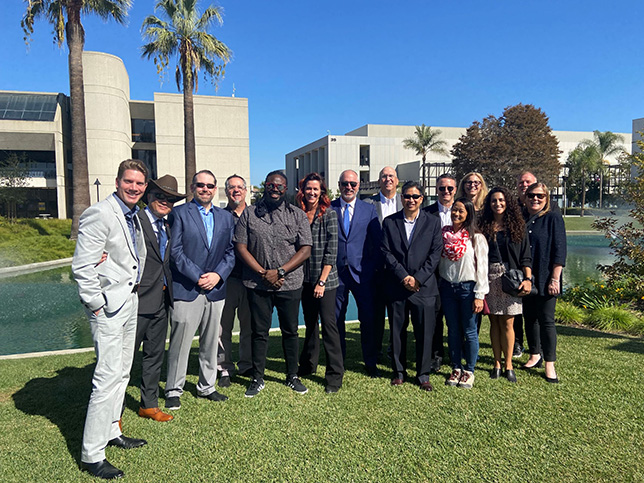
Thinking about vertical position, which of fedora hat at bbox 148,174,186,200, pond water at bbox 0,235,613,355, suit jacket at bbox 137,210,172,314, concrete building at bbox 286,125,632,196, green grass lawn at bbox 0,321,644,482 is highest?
concrete building at bbox 286,125,632,196

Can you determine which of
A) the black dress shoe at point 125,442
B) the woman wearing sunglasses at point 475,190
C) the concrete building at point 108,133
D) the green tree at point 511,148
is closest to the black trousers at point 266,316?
the black dress shoe at point 125,442

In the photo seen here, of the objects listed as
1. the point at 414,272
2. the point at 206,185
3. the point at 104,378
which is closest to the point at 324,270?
the point at 414,272

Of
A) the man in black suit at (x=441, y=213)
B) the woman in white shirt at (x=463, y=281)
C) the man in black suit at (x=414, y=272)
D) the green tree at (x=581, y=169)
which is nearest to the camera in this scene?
the woman in white shirt at (x=463, y=281)

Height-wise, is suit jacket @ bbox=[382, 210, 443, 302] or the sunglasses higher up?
the sunglasses

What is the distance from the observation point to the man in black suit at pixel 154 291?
3539mm

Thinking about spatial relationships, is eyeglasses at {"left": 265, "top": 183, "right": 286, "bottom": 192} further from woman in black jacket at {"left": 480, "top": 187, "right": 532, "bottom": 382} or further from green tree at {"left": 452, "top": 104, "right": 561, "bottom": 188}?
green tree at {"left": 452, "top": 104, "right": 561, "bottom": 188}

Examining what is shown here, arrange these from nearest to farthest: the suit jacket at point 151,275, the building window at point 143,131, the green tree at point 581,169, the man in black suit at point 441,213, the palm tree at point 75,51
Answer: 1. the suit jacket at point 151,275
2. the man in black suit at point 441,213
3. the palm tree at point 75,51
4. the building window at point 143,131
5. the green tree at point 581,169

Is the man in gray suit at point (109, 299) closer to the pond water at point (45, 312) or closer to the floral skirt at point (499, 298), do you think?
the floral skirt at point (499, 298)

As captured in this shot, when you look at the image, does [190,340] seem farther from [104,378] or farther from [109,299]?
[109,299]

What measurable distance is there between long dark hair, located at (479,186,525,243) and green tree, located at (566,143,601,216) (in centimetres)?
4789

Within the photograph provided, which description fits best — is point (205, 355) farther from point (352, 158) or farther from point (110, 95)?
point (352, 158)

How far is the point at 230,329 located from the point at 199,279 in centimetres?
117

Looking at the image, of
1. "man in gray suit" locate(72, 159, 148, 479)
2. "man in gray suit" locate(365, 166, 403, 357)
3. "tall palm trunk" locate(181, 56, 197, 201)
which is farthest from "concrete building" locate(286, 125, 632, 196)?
"man in gray suit" locate(72, 159, 148, 479)

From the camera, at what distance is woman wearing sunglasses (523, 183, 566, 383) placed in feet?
14.6
